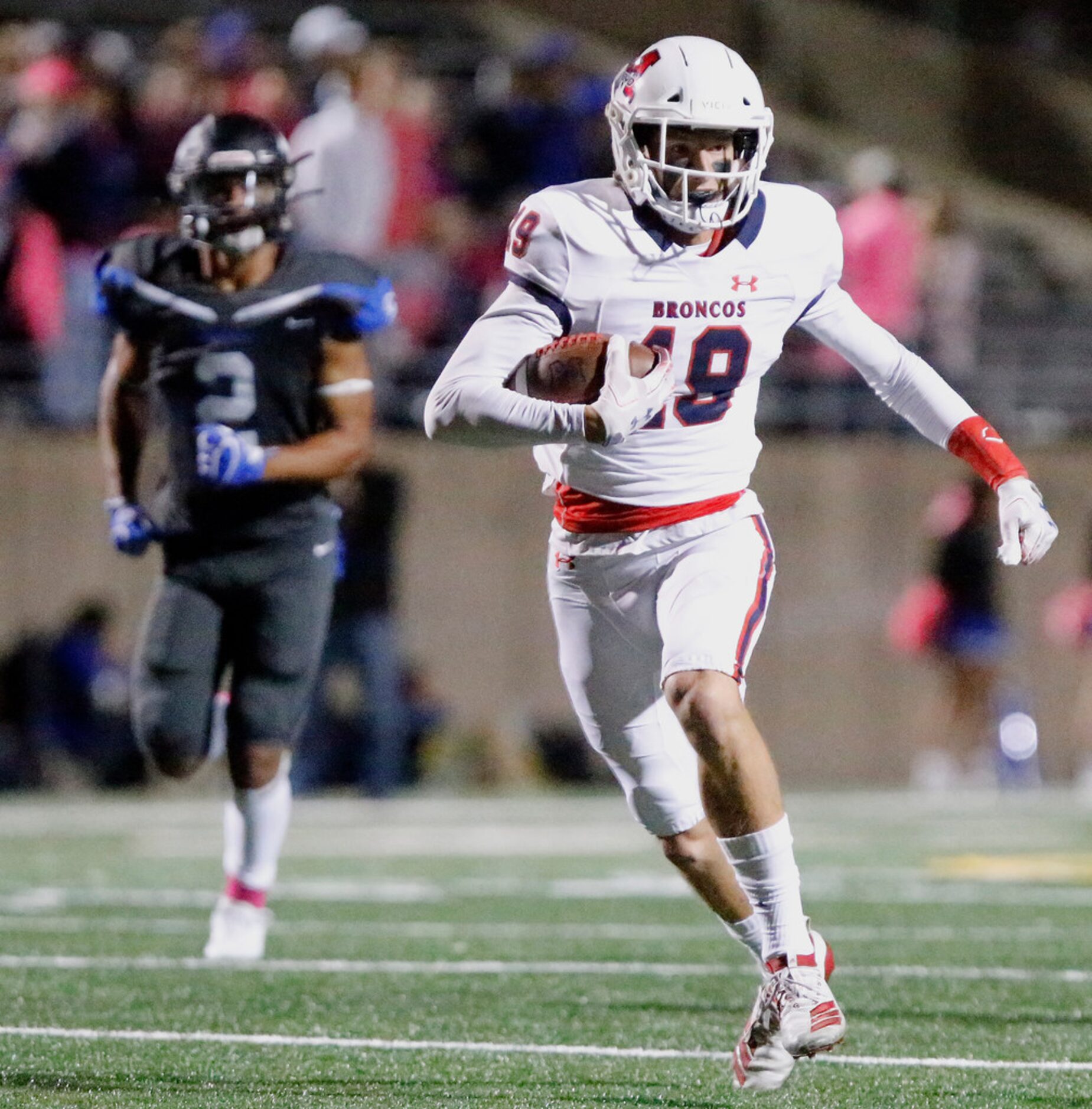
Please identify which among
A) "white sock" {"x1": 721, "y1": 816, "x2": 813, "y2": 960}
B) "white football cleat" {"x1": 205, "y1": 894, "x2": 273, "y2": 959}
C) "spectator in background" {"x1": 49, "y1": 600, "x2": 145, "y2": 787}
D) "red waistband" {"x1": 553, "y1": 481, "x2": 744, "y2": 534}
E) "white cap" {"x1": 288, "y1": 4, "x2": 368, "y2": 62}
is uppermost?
"white cap" {"x1": 288, "y1": 4, "x2": 368, "y2": 62}

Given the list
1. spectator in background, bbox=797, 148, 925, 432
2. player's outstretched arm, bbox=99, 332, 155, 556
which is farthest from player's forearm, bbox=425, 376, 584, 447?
spectator in background, bbox=797, 148, 925, 432

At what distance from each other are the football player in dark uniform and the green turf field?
1.67ft

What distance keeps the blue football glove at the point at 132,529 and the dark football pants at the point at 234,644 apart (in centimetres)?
8

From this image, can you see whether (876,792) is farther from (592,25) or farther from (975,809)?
(592,25)

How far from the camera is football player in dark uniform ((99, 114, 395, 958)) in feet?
17.8

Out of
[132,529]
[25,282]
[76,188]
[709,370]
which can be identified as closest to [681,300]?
[709,370]

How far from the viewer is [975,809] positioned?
10.4m

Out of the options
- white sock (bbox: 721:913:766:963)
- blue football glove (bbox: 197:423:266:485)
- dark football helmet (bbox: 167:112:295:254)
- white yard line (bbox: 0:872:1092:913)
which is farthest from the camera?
white yard line (bbox: 0:872:1092:913)

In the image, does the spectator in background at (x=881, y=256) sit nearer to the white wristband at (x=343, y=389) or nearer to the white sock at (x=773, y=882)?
the white wristband at (x=343, y=389)

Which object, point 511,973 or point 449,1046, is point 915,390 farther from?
point 511,973

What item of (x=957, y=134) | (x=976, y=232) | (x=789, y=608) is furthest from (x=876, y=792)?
(x=957, y=134)

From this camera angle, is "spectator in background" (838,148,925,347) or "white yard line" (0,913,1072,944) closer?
"white yard line" (0,913,1072,944)

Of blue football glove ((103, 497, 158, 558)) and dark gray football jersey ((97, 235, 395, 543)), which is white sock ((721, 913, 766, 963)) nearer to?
dark gray football jersey ((97, 235, 395, 543))

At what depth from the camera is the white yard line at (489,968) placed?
529cm
